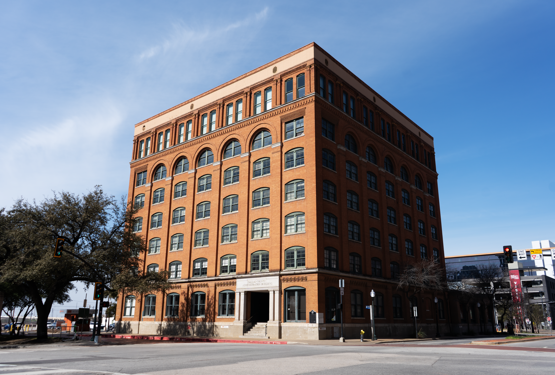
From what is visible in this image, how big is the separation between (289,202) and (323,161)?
192 inches

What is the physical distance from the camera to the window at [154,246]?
1956 inches

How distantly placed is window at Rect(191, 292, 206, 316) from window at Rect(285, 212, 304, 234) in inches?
481

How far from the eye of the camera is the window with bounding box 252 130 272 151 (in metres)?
42.1

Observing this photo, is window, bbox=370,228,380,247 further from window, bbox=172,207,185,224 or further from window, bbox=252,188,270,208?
window, bbox=172,207,185,224

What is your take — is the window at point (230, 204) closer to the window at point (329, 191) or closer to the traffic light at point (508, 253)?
the window at point (329, 191)

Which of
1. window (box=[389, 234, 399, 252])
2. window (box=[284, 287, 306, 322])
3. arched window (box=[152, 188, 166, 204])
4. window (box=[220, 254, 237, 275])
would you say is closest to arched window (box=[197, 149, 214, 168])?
arched window (box=[152, 188, 166, 204])

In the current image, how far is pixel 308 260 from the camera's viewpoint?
35219 mm

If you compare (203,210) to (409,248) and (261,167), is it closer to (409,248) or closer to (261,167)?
(261,167)

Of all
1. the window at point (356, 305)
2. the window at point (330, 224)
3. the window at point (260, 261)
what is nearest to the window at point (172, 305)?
the window at point (260, 261)

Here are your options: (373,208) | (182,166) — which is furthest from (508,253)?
(182,166)

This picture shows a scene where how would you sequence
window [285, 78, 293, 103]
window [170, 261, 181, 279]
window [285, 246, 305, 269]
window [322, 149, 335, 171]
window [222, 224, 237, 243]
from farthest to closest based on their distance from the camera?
window [170, 261, 181, 279], window [222, 224, 237, 243], window [285, 78, 293, 103], window [322, 149, 335, 171], window [285, 246, 305, 269]

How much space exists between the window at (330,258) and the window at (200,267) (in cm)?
1361

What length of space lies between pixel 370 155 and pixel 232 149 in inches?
589

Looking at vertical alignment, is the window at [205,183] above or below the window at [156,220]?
above
